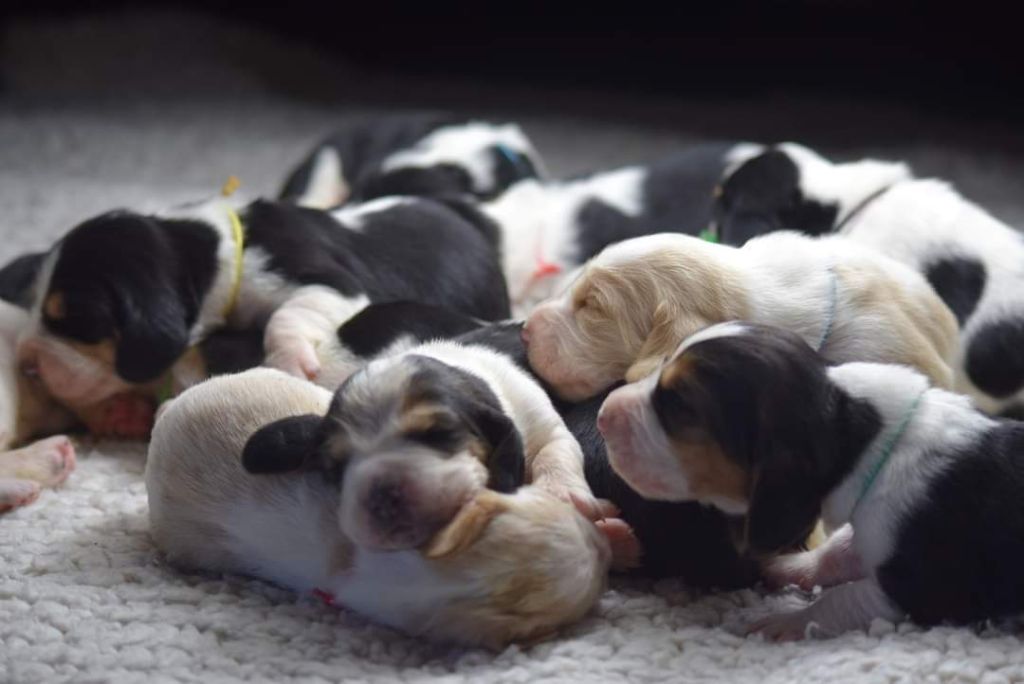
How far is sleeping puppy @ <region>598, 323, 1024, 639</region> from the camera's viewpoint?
9.36ft

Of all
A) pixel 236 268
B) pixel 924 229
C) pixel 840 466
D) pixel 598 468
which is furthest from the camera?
pixel 924 229

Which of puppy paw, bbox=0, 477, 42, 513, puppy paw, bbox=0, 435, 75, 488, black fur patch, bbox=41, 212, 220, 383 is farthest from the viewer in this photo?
black fur patch, bbox=41, 212, 220, 383

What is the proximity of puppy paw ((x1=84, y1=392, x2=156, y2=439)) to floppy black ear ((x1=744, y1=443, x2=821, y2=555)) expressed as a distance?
214 centimetres

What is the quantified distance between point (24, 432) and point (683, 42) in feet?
19.5

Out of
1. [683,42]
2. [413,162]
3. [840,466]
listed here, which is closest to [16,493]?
[840,466]

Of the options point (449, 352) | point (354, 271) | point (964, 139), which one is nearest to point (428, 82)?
point (964, 139)

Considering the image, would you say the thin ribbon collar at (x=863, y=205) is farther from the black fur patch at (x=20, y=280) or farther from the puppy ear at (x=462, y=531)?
the black fur patch at (x=20, y=280)

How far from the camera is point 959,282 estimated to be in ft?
14.0

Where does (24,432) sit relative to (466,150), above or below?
below

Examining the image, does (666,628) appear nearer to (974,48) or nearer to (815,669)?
(815,669)

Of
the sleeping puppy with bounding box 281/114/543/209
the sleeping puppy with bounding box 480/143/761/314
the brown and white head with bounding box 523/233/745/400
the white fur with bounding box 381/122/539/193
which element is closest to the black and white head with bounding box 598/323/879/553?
the brown and white head with bounding box 523/233/745/400

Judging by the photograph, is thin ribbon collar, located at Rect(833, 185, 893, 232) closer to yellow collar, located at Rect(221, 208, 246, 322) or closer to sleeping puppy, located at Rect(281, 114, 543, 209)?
sleeping puppy, located at Rect(281, 114, 543, 209)

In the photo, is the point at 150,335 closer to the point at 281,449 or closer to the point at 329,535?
the point at 281,449

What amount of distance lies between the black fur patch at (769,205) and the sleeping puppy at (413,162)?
4.11 feet
